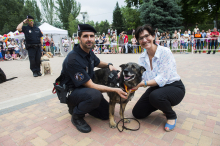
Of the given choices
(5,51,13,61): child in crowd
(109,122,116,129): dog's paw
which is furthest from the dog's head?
(5,51,13,61): child in crowd

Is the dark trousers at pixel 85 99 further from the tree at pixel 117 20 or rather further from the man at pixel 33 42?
the tree at pixel 117 20

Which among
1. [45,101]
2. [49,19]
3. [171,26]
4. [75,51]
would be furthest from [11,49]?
[49,19]

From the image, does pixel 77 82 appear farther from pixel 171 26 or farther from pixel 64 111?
pixel 171 26

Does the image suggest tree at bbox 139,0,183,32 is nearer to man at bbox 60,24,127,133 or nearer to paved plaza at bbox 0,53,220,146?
paved plaza at bbox 0,53,220,146

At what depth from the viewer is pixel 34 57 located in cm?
672

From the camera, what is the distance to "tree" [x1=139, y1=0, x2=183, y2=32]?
18.3 metres

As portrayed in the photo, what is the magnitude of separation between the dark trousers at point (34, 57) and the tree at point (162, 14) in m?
15.7

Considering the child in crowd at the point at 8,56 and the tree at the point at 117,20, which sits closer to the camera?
the child in crowd at the point at 8,56

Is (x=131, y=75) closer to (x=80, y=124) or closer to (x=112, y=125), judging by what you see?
(x=112, y=125)

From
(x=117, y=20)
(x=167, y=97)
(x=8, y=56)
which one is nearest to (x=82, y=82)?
(x=167, y=97)

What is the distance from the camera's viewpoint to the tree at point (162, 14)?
18.3 m

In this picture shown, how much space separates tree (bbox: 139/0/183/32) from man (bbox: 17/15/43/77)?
1552 cm

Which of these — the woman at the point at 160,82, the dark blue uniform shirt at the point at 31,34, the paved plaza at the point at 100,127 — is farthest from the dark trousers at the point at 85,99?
the dark blue uniform shirt at the point at 31,34

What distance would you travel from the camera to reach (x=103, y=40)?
57.9 feet
